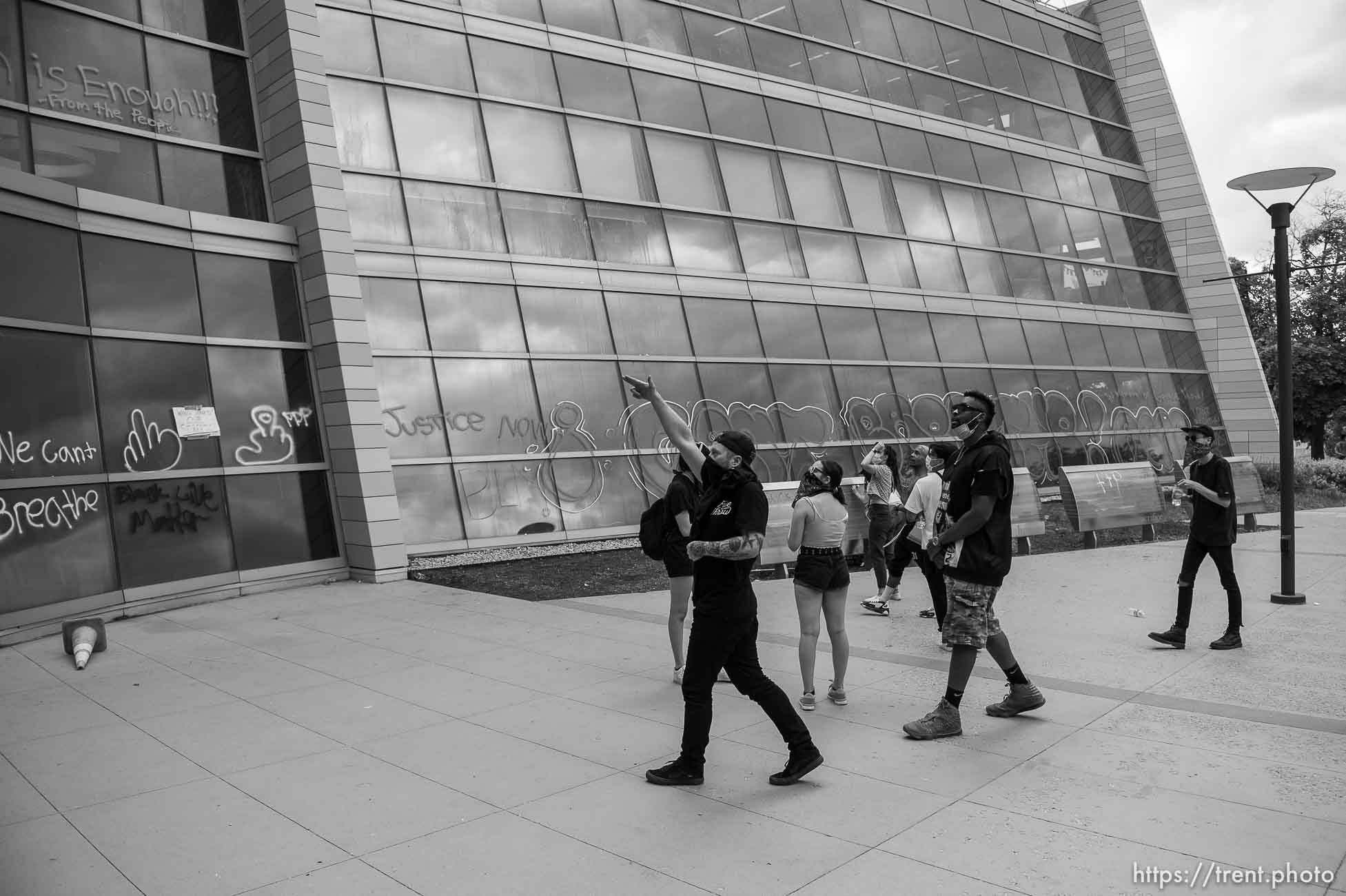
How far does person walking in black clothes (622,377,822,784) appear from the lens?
5066 mm

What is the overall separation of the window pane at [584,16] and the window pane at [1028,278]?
1165 cm

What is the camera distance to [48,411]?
10203 mm

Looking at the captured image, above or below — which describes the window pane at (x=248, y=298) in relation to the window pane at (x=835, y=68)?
below

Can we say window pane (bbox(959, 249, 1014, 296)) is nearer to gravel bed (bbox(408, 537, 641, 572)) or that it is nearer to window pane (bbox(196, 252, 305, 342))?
gravel bed (bbox(408, 537, 641, 572))

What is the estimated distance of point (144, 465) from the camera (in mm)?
11156

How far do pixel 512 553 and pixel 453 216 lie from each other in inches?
214

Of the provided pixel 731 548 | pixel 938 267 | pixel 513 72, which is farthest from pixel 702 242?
pixel 731 548

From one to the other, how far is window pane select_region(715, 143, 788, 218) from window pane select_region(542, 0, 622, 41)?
9.89ft

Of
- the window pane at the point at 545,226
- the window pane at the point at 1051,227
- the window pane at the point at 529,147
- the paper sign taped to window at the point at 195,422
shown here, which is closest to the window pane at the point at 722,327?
the window pane at the point at 545,226

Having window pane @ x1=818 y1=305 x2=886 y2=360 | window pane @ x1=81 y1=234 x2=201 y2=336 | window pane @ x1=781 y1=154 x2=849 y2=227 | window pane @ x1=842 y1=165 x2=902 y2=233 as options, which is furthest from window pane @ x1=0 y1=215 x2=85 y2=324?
window pane @ x1=842 y1=165 x2=902 y2=233

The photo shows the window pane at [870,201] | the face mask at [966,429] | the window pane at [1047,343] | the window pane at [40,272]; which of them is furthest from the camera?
the window pane at [1047,343]

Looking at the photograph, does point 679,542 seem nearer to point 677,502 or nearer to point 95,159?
point 677,502

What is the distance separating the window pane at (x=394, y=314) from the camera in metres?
14.1

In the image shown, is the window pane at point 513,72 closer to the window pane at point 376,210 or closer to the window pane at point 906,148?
the window pane at point 376,210
